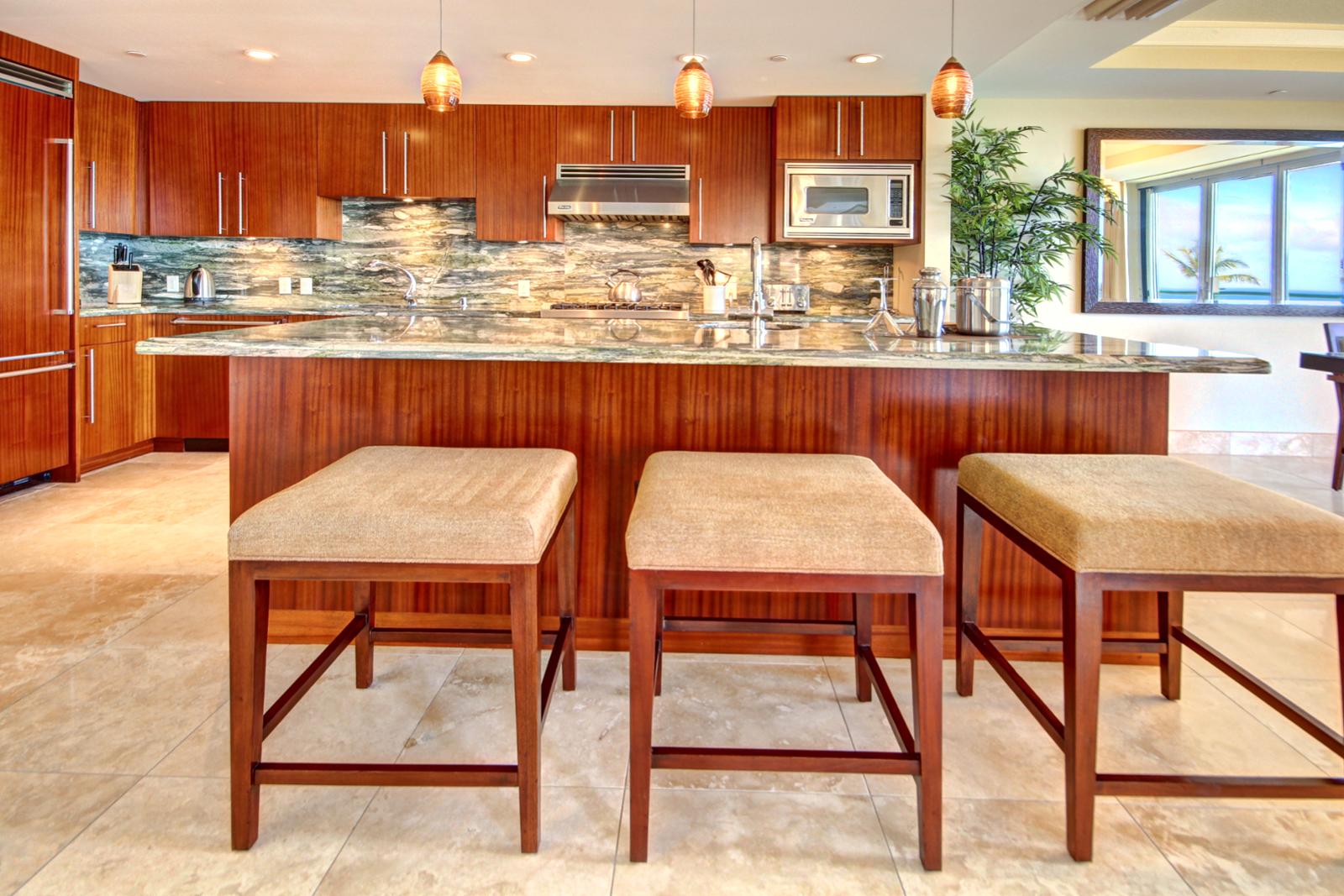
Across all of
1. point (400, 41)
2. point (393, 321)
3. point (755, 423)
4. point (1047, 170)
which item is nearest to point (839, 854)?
point (755, 423)

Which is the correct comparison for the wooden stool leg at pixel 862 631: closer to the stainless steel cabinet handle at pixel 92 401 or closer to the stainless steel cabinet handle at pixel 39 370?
the stainless steel cabinet handle at pixel 39 370

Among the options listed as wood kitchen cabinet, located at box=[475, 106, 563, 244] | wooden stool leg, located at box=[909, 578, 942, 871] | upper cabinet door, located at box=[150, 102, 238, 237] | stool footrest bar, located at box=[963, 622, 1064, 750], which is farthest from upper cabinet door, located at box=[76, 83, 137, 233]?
wooden stool leg, located at box=[909, 578, 942, 871]

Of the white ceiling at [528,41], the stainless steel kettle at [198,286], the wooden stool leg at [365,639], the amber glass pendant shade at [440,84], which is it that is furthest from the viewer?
the stainless steel kettle at [198,286]

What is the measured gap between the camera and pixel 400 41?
4.15 metres

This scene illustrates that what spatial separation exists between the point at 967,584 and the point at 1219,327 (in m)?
4.59

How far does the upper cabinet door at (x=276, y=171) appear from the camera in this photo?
541 centimetres

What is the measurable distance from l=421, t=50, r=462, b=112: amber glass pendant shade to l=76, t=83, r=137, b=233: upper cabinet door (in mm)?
2679

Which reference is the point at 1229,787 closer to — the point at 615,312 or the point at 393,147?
the point at 615,312

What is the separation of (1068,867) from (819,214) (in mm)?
4163

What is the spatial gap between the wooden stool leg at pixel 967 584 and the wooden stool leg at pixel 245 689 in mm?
1405

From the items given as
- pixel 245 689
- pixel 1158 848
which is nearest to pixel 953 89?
pixel 1158 848

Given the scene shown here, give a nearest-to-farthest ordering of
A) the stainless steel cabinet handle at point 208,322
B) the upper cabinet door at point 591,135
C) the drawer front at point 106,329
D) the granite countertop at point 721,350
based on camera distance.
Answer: the granite countertop at point 721,350, the drawer front at point 106,329, the stainless steel cabinet handle at point 208,322, the upper cabinet door at point 591,135

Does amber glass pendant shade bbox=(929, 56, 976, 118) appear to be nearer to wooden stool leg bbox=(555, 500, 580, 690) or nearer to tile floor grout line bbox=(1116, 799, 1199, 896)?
wooden stool leg bbox=(555, 500, 580, 690)

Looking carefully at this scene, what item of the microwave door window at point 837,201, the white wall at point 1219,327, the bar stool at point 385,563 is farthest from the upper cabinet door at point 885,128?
the bar stool at point 385,563
